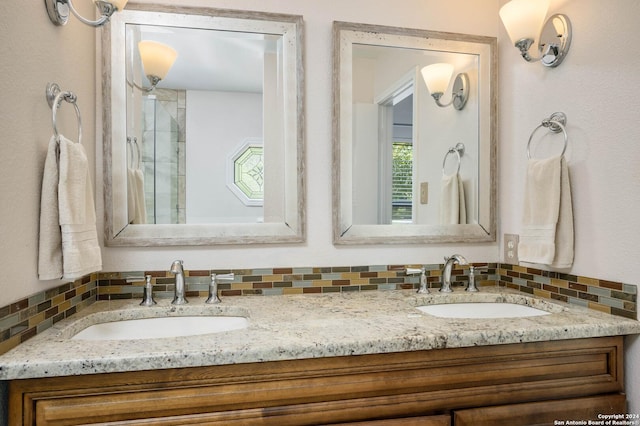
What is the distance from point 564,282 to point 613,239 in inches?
9.6

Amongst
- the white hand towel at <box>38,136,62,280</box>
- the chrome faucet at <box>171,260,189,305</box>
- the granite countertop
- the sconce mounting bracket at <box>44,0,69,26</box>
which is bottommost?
the granite countertop

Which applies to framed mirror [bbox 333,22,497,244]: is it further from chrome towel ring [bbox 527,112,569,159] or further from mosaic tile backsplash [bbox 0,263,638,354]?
chrome towel ring [bbox 527,112,569,159]

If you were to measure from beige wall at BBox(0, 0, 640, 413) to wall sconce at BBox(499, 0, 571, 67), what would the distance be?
0.13 feet

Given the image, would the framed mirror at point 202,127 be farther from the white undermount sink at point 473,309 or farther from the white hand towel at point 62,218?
the white undermount sink at point 473,309

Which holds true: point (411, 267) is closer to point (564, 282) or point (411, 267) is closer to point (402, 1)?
point (564, 282)

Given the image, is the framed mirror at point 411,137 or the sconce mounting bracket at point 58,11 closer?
the sconce mounting bracket at point 58,11

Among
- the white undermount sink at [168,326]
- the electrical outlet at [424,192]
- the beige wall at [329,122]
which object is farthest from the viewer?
the electrical outlet at [424,192]

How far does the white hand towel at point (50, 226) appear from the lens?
3.51ft

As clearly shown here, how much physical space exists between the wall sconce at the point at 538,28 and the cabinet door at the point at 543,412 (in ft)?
3.65

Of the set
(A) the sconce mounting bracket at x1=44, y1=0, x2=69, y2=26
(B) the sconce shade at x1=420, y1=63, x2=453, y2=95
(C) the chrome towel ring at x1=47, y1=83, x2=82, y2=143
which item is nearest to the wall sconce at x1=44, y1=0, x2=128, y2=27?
(A) the sconce mounting bracket at x1=44, y1=0, x2=69, y2=26

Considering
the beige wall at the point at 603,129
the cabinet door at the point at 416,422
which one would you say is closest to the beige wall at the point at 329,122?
the beige wall at the point at 603,129

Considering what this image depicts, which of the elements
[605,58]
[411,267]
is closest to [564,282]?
[411,267]

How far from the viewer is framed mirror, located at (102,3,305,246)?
1473 mm

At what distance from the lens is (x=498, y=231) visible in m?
1.77
